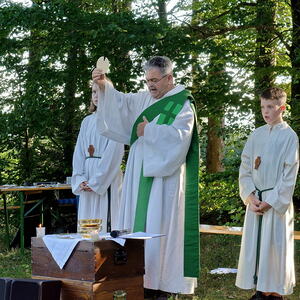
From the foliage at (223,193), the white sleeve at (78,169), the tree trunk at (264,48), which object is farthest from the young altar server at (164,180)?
the tree trunk at (264,48)

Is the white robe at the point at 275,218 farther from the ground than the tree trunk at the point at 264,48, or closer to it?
closer to it

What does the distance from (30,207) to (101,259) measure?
5.99 m

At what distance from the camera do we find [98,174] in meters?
6.34

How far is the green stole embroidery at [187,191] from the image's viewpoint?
16.0ft

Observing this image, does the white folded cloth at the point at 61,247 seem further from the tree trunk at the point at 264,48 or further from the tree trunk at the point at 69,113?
the tree trunk at the point at 69,113

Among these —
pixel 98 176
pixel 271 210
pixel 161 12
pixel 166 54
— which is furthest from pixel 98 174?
pixel 161 12

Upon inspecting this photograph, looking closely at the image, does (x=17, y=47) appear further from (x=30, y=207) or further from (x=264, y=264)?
(x=264, y=264)

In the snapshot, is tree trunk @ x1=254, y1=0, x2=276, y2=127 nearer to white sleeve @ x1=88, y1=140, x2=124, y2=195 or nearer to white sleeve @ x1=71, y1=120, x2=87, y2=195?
white sleeve @ x1=88, y1=140, x2=124, y2=195

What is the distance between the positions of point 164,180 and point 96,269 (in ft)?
4.00

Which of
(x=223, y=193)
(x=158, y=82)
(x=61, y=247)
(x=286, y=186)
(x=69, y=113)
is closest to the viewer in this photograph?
(x=61, y=247)

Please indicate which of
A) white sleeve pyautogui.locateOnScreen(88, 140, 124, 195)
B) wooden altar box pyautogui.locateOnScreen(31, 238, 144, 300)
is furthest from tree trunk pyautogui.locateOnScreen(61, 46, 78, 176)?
wooden altar box pyautogui.locateOnScreen(31, 238, 144, 300)

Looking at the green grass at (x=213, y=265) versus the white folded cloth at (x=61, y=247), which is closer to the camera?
the white folded cloth at (x=61, y=247)

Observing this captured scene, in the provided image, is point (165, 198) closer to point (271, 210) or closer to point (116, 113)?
point (116, 113)

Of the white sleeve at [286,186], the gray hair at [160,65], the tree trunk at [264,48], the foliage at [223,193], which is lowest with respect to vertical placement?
the foliage at [223,193]
